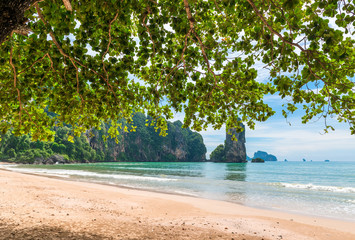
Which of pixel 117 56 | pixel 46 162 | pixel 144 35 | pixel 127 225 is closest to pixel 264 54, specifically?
pixel 144 35

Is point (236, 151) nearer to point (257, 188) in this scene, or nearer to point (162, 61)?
point (257, 188)

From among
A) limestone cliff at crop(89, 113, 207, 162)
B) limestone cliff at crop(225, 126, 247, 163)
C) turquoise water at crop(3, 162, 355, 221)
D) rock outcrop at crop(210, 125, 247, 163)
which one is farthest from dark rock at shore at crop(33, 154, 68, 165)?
limestone cliff at crop(225, 126, 247, 163)

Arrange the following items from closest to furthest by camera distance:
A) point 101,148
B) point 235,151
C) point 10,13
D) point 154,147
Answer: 1. point 10,13
2. point 101,148
3. point 235,151
4. point 154,147

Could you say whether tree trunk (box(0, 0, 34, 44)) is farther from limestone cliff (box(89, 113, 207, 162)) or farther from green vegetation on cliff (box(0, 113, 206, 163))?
limestone cliff (box(89, 113, 207, 162))

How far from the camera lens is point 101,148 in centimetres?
14675

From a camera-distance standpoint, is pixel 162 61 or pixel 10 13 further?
pixel 162 61

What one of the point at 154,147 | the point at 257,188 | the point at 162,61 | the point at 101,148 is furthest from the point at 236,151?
the point at 162,61

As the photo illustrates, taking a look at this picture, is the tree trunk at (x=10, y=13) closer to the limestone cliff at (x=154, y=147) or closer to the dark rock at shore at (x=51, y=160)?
the dark rock at shore at (x=51, y=160)

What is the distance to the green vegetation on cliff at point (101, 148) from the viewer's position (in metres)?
84.9

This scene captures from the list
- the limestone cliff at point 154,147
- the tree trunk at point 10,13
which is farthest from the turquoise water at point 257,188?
the limestone cliff at point 154,147

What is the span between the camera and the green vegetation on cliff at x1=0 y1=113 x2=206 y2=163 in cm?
8488

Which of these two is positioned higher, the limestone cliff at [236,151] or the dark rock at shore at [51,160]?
the limestone cliff at [236,151]

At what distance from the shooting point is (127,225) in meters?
7.30

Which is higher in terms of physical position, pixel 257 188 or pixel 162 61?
pixel 162 61
